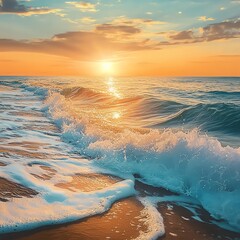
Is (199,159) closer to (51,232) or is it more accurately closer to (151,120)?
(51,232)

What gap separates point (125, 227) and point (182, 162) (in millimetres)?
3155

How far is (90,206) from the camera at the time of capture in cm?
559

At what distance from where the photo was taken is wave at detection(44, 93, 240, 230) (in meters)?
6.11

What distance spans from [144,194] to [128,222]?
1422mm

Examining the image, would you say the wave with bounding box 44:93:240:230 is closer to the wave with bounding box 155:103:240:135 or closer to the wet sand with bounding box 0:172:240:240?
the wet sand with bounding box 0:172:240:240

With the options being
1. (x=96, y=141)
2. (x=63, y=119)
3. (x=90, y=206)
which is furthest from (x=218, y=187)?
(x=63, y=119)

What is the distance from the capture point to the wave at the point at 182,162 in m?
6.11

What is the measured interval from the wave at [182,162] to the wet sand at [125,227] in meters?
0.57

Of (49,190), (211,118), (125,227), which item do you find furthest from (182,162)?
(211,118)

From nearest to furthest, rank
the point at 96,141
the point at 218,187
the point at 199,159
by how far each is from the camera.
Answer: the point at 218,187
the point at 199,159
the point at 96,141

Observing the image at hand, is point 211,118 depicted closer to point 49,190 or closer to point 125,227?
point 49,190

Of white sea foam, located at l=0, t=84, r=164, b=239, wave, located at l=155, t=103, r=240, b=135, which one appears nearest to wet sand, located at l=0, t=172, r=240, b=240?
white sea foam, located at l=0, t=84, r=164, b=239

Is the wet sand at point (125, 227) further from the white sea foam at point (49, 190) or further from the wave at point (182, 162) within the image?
the wave at point (182, 162)

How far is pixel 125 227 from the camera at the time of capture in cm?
491
